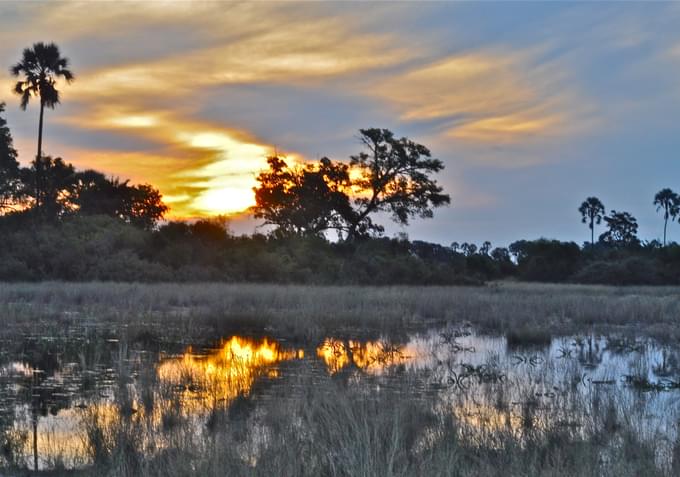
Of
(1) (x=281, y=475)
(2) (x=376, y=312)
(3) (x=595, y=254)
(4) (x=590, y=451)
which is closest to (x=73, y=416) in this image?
(1) (x=281, y=475)

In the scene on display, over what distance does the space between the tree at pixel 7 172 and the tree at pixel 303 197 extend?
61.5 ft

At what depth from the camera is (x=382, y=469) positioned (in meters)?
6.26

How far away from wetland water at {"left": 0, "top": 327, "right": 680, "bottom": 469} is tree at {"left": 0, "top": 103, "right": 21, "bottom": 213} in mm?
34578

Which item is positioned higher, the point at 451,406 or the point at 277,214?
the point at 277,214

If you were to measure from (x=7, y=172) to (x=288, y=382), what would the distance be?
4320 cm

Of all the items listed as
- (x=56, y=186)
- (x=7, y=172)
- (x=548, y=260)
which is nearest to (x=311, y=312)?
(x=7, y=172)

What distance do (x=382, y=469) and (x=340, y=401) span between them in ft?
7.71

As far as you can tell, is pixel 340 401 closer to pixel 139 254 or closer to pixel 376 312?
pixel 376 312

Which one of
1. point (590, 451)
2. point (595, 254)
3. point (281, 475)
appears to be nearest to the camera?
point (281, 475)

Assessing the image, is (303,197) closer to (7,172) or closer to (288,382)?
(7,172)

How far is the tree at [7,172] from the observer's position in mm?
48094

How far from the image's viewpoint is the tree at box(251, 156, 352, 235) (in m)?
59.0

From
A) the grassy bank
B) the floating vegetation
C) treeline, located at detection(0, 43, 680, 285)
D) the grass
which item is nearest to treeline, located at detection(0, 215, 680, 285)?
treeline, located at detection(0, 43, 680, 285)

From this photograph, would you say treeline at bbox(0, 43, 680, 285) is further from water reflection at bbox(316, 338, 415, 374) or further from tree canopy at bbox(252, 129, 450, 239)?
water reflection at bbox(316, 338, 415, 374)
